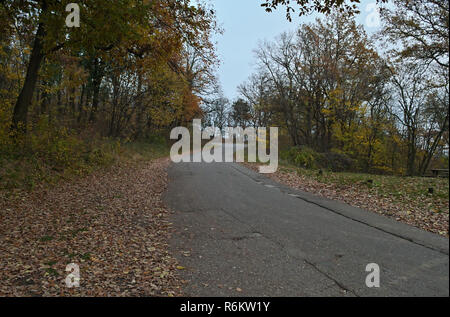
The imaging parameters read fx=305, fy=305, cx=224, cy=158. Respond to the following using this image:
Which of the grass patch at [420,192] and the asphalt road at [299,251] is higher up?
the grass patch at [420,192]

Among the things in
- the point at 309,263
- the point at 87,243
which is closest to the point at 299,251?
the point at 309,263

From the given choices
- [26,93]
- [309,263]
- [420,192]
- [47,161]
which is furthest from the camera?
[47,161]

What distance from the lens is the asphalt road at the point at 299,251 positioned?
329cm

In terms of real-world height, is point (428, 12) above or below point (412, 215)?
above

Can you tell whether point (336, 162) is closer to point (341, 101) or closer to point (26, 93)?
point (341, 101)

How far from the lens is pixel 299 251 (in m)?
4.98

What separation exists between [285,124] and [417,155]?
1218cm

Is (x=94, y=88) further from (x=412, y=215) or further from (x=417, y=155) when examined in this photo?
(x=417, y=155)

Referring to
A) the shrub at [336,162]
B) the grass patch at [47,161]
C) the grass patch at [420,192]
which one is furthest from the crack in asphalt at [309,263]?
the shrub at [336,162]

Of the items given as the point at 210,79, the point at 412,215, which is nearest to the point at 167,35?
the point at 412,215

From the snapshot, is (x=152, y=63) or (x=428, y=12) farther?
(x=152, y=63)

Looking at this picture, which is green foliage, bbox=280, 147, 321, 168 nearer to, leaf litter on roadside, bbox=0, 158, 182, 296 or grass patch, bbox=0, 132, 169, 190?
grass patch, bbox=0, 132, 169, 190

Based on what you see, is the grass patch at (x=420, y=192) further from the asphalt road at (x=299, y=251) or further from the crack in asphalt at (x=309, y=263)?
the crack in asphalt at (x=309, y=263)

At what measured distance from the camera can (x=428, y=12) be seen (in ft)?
10.4
